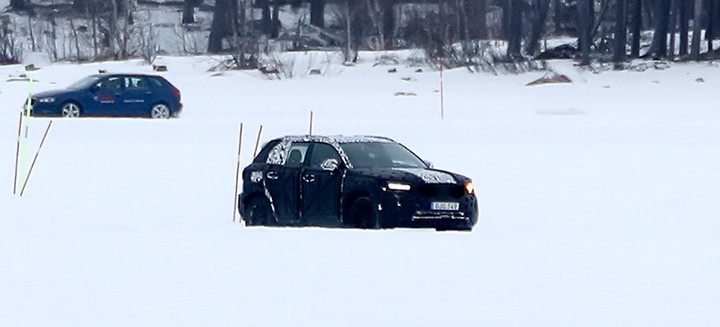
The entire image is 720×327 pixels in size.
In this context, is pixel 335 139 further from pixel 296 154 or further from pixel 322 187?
pixel 322 187

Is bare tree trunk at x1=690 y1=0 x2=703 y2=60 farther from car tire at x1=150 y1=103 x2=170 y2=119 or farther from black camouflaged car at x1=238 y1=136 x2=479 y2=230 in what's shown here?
black camouflaged car at x1=238 y1=136 x2=479 y2=230

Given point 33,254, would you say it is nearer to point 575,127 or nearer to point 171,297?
point 171,297

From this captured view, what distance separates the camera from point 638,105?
151 feet

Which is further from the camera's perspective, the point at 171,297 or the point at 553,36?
the point at 553,36

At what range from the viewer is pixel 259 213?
2095cm

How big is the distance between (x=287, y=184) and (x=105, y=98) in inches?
778

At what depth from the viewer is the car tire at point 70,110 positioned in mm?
38812

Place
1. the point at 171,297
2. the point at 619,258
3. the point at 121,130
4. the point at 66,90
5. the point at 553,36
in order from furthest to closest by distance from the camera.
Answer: the point at 553,36 < the point at 66,90 < the point at 121,130 < the point at 619,258 < the point at 171,297

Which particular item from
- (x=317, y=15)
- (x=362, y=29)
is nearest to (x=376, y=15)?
(x=362, y=29)

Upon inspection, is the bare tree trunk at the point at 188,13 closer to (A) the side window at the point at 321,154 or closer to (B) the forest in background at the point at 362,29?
(B) the forest in background at the point at 362,29

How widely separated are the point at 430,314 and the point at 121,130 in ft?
73.8

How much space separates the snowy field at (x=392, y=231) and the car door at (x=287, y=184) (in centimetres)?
68

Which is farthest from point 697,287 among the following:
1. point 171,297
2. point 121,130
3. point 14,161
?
point 121,130

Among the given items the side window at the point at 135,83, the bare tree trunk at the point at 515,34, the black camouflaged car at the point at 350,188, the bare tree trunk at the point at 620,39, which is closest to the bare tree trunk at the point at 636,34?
the bare tree trunk at the point at 620,39
